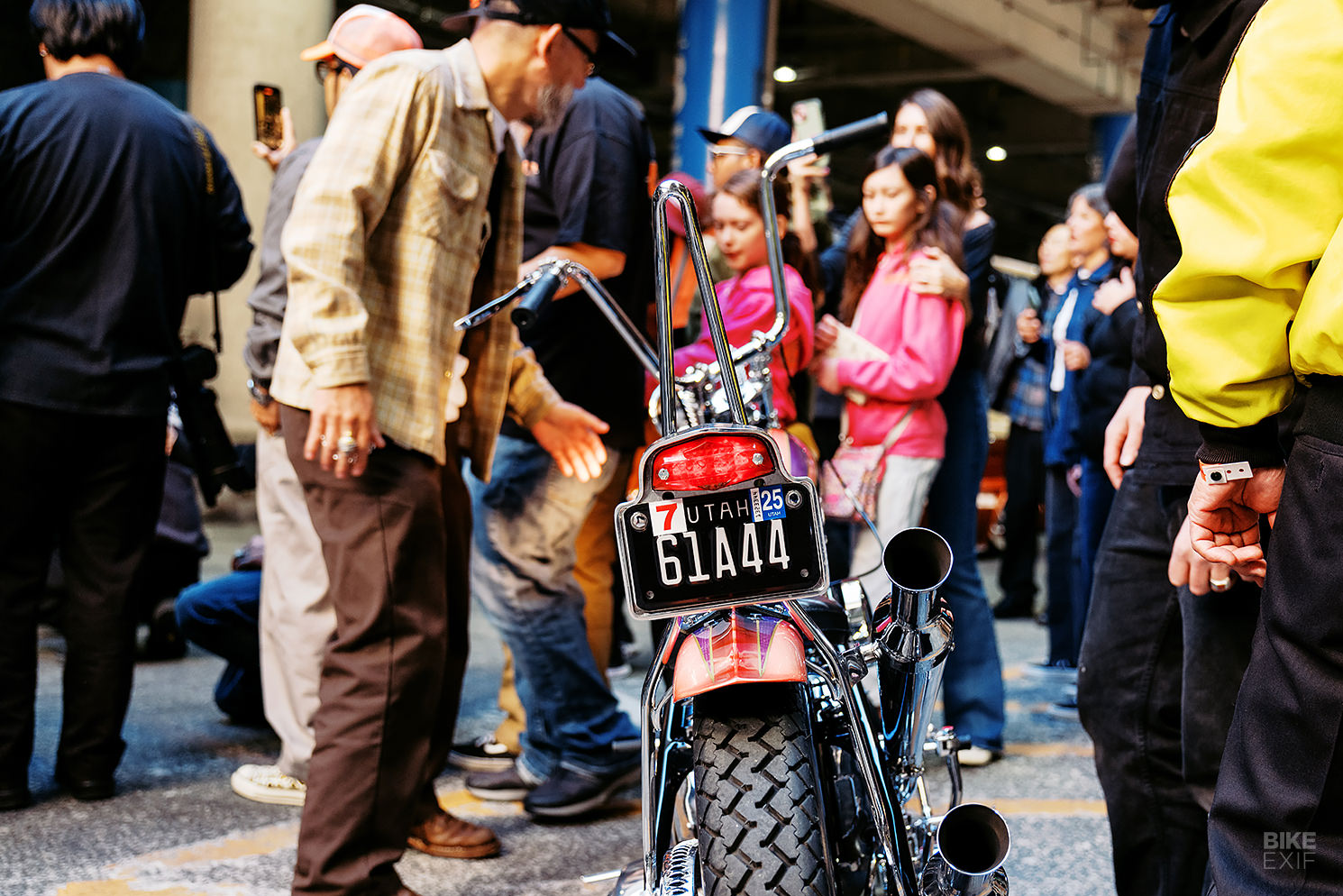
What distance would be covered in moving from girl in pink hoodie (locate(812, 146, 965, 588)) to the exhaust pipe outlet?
1807 mm

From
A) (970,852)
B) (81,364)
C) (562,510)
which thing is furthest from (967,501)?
(81,364)

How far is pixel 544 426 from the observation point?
3000 millimetres

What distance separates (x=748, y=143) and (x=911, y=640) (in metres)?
2.85

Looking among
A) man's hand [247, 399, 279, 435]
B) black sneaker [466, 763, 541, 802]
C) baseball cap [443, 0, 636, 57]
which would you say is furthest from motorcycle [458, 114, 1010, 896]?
man's hand [247, 399, 279, 435]

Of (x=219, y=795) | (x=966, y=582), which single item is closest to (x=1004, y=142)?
(x=966, y=582)

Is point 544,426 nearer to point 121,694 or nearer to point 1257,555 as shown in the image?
point 121,694

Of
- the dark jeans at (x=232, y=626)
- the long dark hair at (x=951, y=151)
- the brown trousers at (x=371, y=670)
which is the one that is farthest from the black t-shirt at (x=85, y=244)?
the long dark hair at (x=951, y=151)

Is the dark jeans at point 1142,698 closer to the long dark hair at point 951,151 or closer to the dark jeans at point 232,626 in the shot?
the long dark hair at point 951,151

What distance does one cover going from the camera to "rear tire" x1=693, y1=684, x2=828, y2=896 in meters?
1.64

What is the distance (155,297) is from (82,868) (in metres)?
1.49

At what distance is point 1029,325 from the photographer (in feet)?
19.7

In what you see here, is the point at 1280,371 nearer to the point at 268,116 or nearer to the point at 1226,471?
the point at 1226,471

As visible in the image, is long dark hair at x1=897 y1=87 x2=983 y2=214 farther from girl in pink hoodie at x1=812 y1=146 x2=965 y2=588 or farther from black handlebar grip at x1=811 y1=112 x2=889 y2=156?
black handlebar grip at x1=811 y1=112 x2=889 y2=156

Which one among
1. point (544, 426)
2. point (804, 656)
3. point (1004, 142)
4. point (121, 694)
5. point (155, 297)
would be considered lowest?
point (121, 694)
